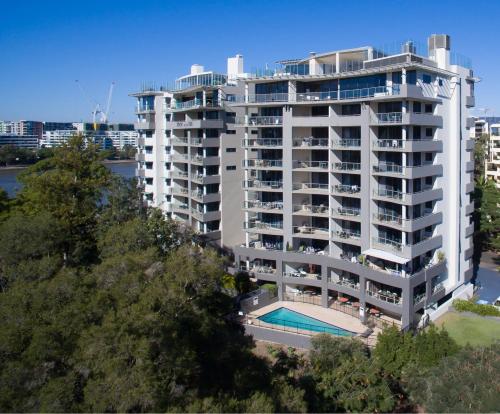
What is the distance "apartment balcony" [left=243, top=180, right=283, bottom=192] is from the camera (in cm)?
3111

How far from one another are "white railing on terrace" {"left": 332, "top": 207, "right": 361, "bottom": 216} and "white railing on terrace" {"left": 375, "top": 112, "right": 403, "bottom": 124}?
487 cm

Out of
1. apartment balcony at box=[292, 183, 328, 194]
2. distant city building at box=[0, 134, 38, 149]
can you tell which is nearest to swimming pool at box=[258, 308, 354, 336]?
apartment balcony at box=[292, 183, 328, 194]

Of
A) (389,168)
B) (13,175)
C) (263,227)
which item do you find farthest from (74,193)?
(13,175)

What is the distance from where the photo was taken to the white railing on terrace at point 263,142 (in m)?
30.9

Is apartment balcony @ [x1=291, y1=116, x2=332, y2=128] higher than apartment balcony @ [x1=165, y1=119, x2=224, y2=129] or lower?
lower

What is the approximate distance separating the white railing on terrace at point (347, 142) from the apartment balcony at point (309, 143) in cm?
58

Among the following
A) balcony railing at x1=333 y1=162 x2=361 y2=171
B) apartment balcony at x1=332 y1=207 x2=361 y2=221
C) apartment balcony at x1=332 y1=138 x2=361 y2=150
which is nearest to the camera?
apartment balcony at x1=332 y1=138 x2=361 y2=150

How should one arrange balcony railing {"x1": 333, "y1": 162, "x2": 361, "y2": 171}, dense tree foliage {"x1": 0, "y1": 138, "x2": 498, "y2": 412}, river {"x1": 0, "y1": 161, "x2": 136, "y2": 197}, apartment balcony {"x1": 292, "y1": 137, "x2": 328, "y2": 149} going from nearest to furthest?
dense tree foliage {"x1": 0, "y1": 138, "x2": 498, "y2": 412} → balcony railing {"x1": 333, "y1": 162, "x2": 361, "y2": 171} → apartment balcony {"x1": 292, "y1": 137, "x2": 328, "y2": 149} → river {"x1": 0, "y1": 161, "x2": 136, "y2": 197}

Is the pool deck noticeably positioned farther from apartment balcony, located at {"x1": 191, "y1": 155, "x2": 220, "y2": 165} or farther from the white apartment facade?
apartment balcony, located at {"x1": 191, "y1": 155, "x2": 220, "y2": 165}

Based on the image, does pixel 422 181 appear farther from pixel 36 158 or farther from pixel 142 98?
pixel 36 158

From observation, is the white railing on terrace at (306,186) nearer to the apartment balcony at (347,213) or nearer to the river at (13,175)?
the apartment balcony at (347,213)

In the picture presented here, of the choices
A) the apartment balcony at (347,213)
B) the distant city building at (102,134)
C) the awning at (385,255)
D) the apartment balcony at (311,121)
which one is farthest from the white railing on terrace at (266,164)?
the distant city building at (102,134)

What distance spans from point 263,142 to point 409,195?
9741 mm

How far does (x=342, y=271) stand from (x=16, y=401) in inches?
785
